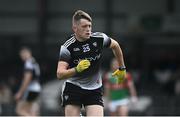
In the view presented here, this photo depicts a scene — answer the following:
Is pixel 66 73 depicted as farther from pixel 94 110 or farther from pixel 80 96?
pixel 94 110

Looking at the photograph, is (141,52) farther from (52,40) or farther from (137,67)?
(52,40)

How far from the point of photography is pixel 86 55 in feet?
32.2

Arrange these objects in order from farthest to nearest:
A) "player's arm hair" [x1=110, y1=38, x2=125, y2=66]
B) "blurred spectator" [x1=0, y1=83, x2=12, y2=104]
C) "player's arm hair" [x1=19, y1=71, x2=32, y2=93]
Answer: "blurred spectator" [x1=0, y1=83, x2=12, y2=104], "player's arm hair" [x1=19, y1=71, x2=32, y2=93], "player's arm hair" [x1=110, y1=38, x2=125, y2=66]

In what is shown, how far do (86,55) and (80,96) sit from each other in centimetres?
56

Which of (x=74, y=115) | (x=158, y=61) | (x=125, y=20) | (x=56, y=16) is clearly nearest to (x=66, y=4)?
(x=56, y=16)

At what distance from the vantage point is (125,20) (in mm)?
A: 24766

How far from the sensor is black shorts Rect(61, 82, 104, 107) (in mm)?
9859

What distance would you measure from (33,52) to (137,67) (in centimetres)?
355

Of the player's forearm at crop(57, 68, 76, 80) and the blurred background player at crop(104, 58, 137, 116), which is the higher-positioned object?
the player's forearm at crop(57, 68, 76, 80)

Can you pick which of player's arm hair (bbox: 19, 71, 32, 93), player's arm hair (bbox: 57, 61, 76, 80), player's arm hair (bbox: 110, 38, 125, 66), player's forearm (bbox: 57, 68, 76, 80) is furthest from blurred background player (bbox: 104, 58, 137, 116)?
player's forearm (bbox: 57, 68, 76, 80)

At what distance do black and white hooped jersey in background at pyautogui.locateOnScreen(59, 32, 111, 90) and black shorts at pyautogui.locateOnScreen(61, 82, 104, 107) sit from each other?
2.4 inches

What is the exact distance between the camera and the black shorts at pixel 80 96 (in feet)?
32.3

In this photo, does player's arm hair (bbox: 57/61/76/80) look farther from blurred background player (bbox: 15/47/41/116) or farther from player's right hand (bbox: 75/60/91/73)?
blurred background player (bbox: 15/47/41/116)

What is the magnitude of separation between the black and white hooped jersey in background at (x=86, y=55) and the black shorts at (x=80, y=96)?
60mm
